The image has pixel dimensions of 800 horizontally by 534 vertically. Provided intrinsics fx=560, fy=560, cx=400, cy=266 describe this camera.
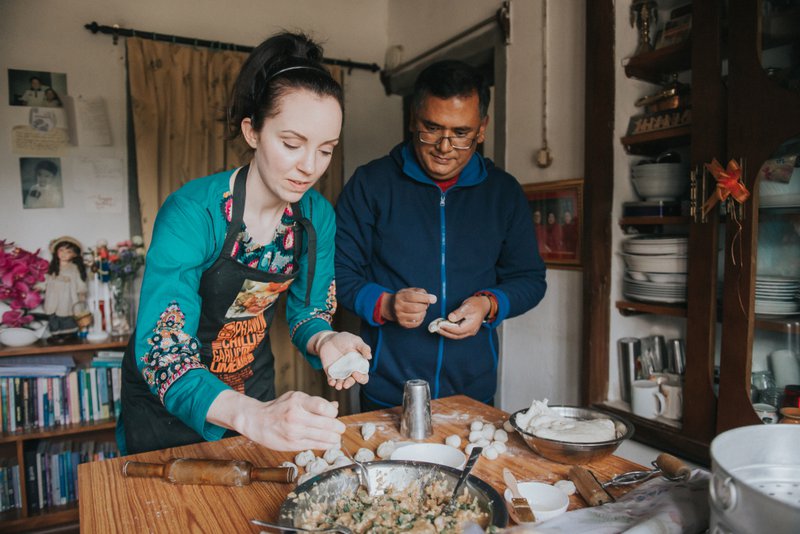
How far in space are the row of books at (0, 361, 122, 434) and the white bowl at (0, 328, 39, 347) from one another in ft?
0.47

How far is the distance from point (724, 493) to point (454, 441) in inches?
28.6

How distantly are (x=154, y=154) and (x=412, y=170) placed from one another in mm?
2183

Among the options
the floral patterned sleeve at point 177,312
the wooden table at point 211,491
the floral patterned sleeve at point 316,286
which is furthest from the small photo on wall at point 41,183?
the wooden table at point 211,491

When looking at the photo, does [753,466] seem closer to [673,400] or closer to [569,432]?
[569,432]

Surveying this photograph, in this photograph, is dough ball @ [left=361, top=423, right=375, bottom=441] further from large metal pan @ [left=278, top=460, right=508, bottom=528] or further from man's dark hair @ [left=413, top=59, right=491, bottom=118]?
man's dark hair @ [left=413, top=59, right=491, bottom=118]

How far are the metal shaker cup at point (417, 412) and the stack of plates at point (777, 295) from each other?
124 centimetres

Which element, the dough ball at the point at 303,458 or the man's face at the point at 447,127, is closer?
the dough ball at the point at 303,458

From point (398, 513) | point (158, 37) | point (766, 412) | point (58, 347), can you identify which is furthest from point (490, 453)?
point (158, 37)

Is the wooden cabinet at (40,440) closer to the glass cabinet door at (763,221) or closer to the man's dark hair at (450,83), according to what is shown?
the man's dark hair at (450,83)

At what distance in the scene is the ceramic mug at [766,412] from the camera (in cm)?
184

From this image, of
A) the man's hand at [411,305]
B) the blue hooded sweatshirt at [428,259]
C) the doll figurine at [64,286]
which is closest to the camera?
the man's hand at [411,305]

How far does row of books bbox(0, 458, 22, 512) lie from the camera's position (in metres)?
2.94

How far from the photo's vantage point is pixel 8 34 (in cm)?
321

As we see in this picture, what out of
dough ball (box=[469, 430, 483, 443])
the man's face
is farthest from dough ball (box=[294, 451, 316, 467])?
the man's face
